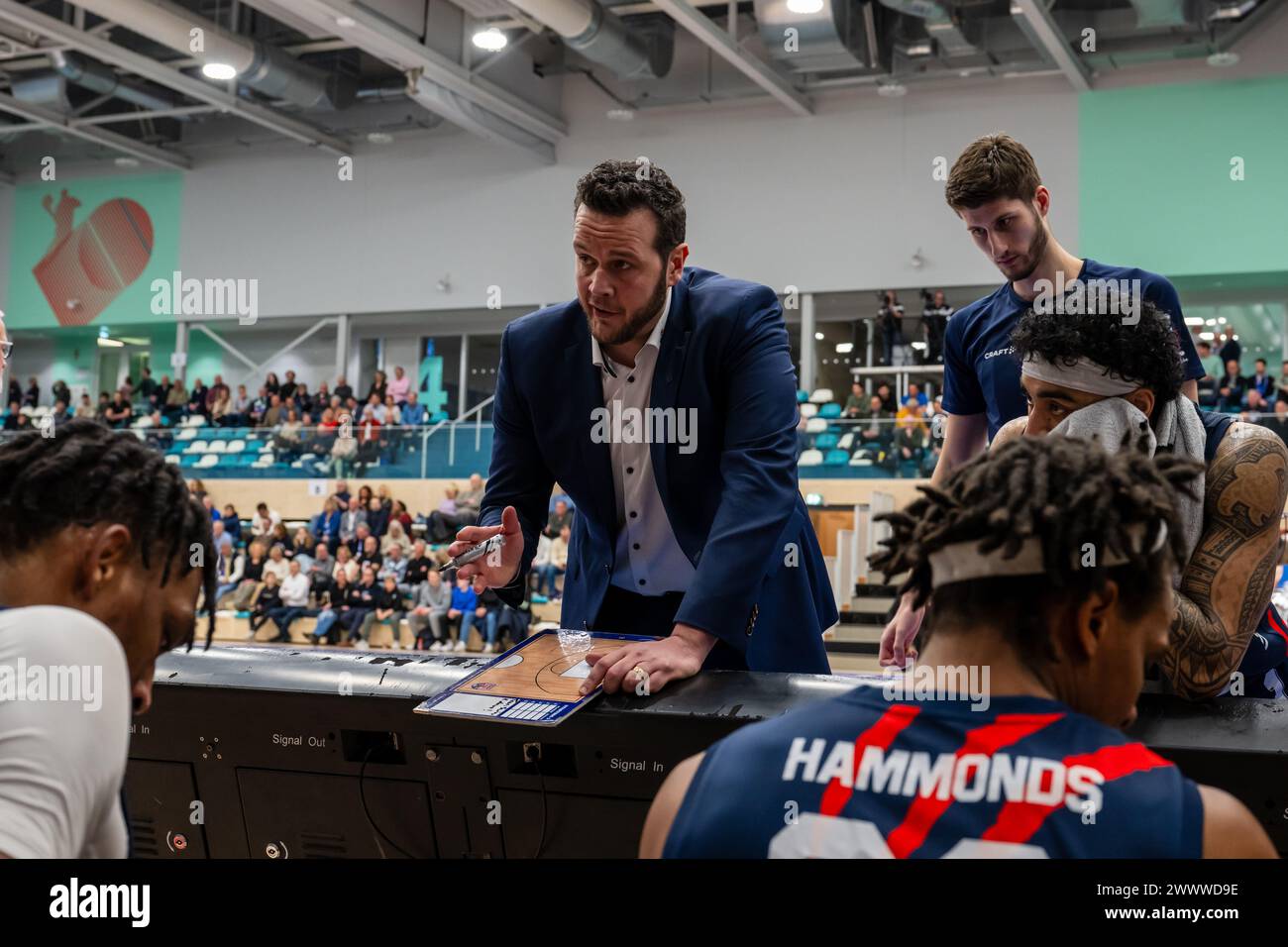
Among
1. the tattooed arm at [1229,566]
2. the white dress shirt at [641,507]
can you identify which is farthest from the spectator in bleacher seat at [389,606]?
the tattooed arm at [1229,566]

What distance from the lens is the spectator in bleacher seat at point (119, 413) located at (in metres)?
20.0

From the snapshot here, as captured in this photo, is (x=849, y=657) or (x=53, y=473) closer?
(x=53, y=473)

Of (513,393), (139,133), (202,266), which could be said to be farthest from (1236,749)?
(139,133)

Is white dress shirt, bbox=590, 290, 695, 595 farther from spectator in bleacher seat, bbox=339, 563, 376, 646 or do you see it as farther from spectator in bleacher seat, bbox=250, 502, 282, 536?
spectator in bleacher seat, bbox=250, 502, 282, 536

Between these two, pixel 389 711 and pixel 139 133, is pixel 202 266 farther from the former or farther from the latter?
pixel 389 711

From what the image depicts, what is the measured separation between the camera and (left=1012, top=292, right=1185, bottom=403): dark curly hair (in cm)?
234

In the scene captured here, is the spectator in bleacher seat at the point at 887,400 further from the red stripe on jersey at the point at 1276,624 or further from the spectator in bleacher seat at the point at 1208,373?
the red stripe on jersey at the point at 1276,624

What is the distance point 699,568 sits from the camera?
2.49 m

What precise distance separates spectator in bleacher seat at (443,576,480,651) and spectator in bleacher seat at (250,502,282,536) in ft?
10.9

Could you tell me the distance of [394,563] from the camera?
579 inches

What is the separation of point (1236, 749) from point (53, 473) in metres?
1.57

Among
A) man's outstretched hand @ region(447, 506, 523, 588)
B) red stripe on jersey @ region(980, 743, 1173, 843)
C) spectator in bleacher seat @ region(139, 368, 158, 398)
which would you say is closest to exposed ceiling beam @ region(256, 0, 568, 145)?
spectator in bleacher seat @ region(139, 368, 158, 398)

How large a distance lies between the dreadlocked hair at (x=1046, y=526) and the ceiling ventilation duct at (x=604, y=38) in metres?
13.7
